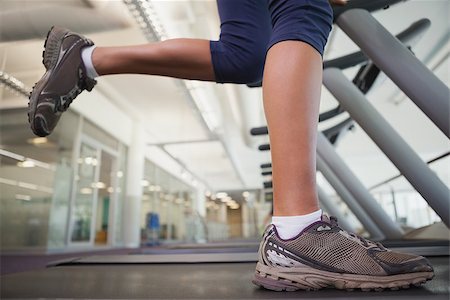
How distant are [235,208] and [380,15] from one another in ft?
68.2

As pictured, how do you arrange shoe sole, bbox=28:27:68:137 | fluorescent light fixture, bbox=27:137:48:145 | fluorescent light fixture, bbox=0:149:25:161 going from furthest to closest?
1. fluorescent light fixture, bbox=27:137:48:145
2. fluorescent light fixture, bbox=0:149:25:161
3. shoe sole, bbox=28:27:68:137

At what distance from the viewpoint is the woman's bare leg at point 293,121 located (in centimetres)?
67

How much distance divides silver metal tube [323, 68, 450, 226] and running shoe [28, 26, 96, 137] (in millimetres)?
1474

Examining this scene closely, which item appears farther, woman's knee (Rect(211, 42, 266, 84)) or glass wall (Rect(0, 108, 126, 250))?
glass wall (Rect(0, 108, 126, 250))

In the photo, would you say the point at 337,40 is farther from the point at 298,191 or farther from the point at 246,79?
the point at 298,191

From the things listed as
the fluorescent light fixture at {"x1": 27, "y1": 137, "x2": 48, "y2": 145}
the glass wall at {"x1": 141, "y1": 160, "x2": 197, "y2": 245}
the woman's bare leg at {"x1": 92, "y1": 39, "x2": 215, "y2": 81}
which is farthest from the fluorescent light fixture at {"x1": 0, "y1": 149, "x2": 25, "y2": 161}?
the woman's bare leg at {"x1": 92, "y1": 39, "x2": 215, "y2": 81}

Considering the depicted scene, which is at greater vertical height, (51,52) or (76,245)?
(51,52)

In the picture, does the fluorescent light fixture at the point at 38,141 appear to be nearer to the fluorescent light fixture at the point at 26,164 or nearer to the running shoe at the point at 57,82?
the fluorescent light fixture at the point at 26,164

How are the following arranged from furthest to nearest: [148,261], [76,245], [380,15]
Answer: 1. [76,245]
2. [380,15]
3. [148,261]

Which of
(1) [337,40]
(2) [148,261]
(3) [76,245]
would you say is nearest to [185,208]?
(3) [76,245]

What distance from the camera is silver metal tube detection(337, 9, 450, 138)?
1.19 m

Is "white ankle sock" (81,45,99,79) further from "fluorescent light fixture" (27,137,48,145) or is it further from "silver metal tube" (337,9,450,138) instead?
"fluorescent light fixture" (27,137,48,145)

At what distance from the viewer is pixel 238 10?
2.94 ft

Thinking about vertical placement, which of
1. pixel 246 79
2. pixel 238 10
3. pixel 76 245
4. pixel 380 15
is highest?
pixel 380 15
